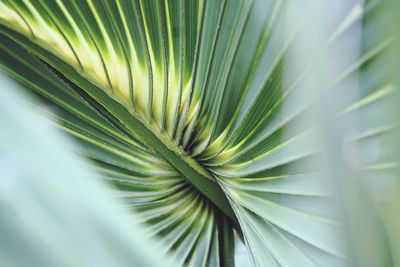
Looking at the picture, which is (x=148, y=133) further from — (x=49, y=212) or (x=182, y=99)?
(x=49, y=212)

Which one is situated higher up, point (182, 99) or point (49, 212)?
point (182, 99)

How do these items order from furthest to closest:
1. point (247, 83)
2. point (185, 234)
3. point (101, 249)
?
point (185, 234), point (247, 83), point (101, 249)

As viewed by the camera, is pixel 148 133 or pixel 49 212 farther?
pixel 148 133

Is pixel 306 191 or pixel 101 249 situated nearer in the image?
pixel 101 249

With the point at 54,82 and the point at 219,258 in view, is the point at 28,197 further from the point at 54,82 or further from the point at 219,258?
the point at 219,258

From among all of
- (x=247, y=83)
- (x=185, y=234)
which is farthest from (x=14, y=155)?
(x=185, y=234)

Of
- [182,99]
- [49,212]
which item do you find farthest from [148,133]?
[49,212]

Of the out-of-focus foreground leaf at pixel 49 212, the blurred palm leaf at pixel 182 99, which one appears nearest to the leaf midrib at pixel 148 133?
the blurred palm leaf at pixel 182 99

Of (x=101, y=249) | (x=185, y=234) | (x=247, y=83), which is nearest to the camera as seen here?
(x=101, y=249)

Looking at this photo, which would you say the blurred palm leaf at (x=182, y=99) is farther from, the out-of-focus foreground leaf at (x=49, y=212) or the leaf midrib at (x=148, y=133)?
the out-of-focus foreground leaf at (x=49, y=212)

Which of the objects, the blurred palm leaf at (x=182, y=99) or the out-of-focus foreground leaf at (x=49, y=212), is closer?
the out-of-focus foreground leaf at (x=49, y=212)
